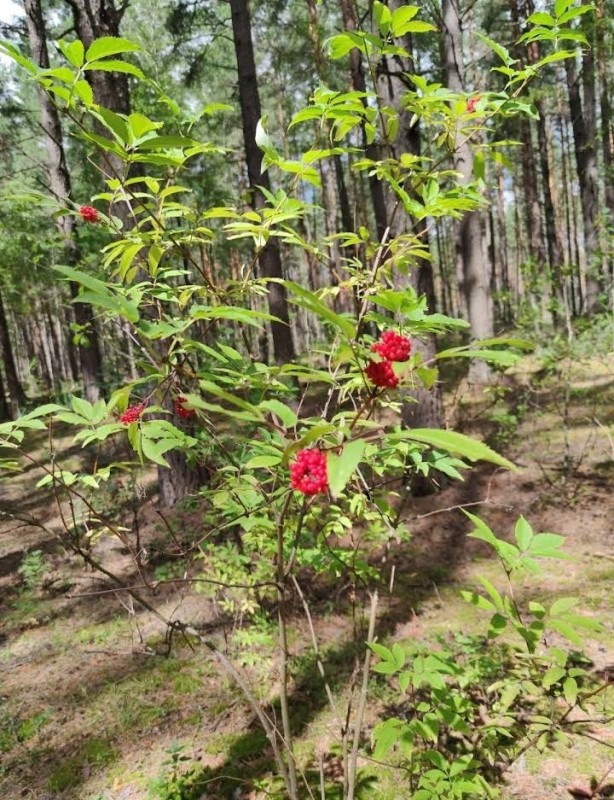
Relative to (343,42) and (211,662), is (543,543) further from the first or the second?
(211,662)

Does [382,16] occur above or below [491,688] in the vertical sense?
above

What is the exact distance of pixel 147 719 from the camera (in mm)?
3232

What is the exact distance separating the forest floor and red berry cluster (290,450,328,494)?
932mm

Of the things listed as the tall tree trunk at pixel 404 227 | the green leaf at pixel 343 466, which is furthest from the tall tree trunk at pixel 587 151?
the green leaf at pixel 343 466

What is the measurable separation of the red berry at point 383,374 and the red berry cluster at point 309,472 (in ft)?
0.61

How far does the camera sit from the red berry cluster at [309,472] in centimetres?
90

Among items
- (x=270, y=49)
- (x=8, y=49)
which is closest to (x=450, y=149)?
(x=8, y=49)

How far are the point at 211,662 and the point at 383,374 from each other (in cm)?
350

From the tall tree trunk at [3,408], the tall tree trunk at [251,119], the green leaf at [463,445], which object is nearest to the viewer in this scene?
the green leaf at [463,445]

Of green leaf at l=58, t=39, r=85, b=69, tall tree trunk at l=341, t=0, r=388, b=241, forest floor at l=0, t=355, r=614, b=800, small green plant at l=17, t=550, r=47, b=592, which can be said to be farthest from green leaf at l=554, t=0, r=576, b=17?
tall tree trunk at l=341, t=0, r=388, b=241

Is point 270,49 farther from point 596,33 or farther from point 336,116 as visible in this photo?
point 336,116

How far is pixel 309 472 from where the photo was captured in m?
0.92

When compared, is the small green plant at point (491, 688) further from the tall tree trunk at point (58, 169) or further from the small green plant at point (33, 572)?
the tall tree trunk at point (58, 169)

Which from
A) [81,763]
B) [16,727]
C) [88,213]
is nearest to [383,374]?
[88,213]
